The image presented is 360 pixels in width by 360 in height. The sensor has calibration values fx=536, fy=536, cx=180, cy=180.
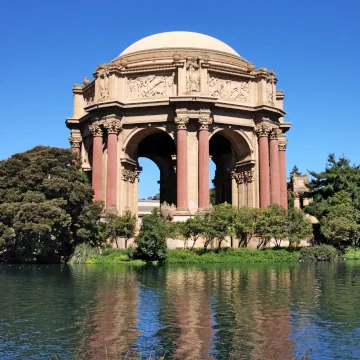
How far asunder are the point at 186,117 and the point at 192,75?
383cm

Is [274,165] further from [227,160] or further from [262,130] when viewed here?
[227,160]

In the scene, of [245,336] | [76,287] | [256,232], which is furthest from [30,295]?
[256,232]

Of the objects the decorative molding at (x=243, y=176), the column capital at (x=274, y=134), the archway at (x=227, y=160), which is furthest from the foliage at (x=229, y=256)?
the column capital at (x=274, y=134)

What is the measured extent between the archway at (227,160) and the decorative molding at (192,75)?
19.2 ft

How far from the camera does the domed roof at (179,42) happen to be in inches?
2069

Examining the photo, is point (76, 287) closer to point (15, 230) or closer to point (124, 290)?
point (124, 290)

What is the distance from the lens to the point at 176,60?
47.9 meters

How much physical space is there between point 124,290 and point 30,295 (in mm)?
3526

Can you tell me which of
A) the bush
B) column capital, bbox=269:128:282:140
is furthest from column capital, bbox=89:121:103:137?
the bush

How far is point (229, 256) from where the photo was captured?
128 feet

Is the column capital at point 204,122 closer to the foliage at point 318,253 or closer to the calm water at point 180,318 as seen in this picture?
the foliage at point 318,253

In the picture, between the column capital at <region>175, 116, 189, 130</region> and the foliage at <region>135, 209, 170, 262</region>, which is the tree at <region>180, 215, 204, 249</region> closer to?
the foliage at <region>135, 209, 170, 262</region>

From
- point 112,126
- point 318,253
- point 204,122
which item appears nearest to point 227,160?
point 204,122

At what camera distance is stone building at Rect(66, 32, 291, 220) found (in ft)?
154
